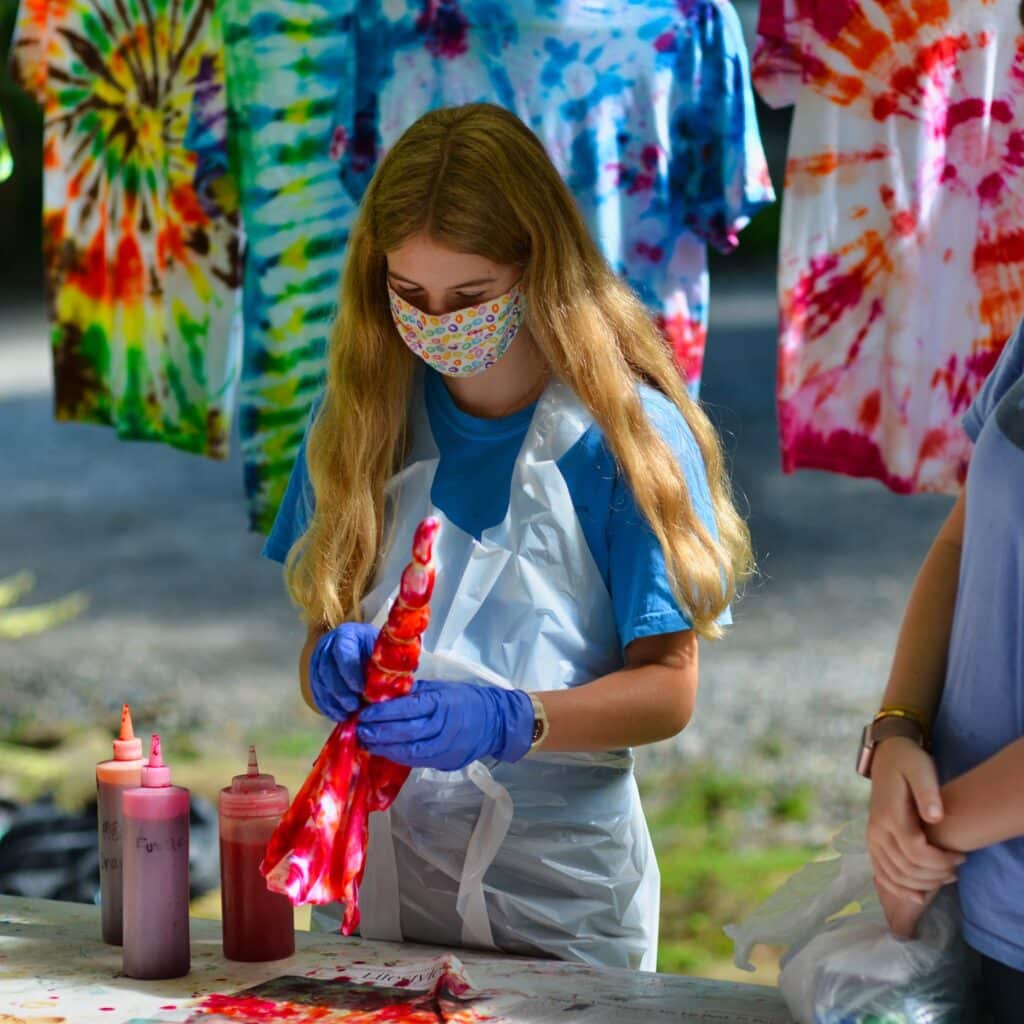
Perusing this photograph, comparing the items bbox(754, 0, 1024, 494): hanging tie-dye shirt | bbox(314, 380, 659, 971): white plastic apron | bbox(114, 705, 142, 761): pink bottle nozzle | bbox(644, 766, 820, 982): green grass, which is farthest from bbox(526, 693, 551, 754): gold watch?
bbox(644, 766, 820, 982): green grass

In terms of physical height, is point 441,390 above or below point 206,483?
above

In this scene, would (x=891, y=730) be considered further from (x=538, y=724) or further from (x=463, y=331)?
(x=463, y=331)

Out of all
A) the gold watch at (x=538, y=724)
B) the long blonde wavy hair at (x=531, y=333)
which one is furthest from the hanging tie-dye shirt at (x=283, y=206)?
the gold watch at (x=538, y=724)

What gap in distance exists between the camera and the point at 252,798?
5.59ft

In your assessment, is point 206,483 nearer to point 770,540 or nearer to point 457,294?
point 770,540

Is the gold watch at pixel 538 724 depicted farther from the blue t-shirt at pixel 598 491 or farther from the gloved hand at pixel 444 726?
the blue t-shirt at pixel 598 491

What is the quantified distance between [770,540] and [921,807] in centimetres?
713

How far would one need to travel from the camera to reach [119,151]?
3076 mm

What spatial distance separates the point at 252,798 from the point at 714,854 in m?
3.65

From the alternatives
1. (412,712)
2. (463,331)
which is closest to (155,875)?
(412,712)

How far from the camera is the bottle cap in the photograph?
67.1 inches

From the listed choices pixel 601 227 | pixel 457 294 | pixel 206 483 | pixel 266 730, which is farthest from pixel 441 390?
pixel 206 483

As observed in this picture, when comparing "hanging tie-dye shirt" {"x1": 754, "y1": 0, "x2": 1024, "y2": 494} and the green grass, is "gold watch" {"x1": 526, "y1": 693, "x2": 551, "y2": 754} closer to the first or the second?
"hanging tie-dye shirt" {"x1": 754, "y1": 0, "x2": 1024, "y2": 494}

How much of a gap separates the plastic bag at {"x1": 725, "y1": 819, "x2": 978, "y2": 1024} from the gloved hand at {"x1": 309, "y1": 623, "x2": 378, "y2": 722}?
460mm
